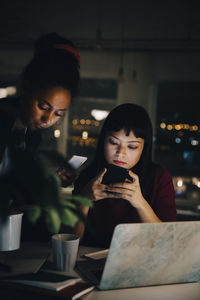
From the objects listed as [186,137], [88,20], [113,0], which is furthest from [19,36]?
[186,137]

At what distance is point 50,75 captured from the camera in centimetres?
150

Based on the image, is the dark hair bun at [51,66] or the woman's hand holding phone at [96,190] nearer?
the woman's hand holding phone at [96,190]

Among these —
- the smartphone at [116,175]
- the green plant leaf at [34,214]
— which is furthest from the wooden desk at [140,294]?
the smartphone at [116,175]

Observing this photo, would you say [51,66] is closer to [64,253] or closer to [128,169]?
[128,169]

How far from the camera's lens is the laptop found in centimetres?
89

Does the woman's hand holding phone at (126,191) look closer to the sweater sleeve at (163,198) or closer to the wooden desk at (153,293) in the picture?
the sweater sleeve at (163,198)

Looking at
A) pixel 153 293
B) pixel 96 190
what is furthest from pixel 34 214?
pixel 96 190

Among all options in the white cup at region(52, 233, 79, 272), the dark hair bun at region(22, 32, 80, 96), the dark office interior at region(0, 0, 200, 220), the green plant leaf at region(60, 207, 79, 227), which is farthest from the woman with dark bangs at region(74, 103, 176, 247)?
the dark office interior at region(0, 0, 200, 220)

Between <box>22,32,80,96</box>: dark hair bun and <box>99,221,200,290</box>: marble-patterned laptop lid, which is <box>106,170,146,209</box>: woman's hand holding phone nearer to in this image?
<box>99,221,200,290</box>: marble-patterned laptop lid

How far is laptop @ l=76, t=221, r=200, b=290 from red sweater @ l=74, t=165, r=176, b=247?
1.68ft

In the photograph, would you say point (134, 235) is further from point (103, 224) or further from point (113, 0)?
point (113, 0)

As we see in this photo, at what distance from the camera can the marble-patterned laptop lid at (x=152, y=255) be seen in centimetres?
89

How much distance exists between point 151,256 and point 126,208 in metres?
0.68

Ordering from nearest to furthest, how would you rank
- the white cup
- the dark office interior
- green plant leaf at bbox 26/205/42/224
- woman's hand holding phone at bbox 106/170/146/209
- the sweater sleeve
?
green plant leaf at bbox 26/205/42/224 < the white cup < woman's hand holding phone at bbox 106/170/146/209 < the sweater sleeve < the dark office interior
